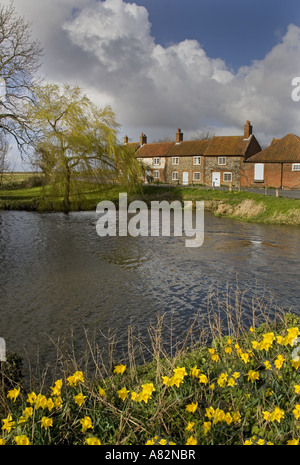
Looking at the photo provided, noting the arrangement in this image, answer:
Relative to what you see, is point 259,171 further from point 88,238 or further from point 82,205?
point 88,238

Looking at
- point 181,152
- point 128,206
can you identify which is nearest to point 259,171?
point 181,152

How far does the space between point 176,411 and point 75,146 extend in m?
28.8

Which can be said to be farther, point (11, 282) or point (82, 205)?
point (82, 205)

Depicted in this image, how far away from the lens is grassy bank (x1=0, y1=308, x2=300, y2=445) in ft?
12.6

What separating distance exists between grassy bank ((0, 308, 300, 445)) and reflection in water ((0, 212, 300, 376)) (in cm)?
390

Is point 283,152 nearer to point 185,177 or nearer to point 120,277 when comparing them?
point 185,177

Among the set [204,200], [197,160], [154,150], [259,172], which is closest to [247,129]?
[197,160]

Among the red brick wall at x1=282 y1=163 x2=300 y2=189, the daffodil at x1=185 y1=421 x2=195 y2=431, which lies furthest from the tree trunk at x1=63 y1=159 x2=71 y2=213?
the daffodil at x1=185 y1=421 x2=195 y2=431

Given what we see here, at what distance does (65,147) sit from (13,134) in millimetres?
4546

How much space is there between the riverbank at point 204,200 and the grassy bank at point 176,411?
2328 cm

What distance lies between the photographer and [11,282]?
1370cm

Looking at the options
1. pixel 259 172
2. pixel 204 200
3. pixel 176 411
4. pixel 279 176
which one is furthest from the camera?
pixel 259 172

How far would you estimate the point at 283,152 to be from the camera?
4822 cm
